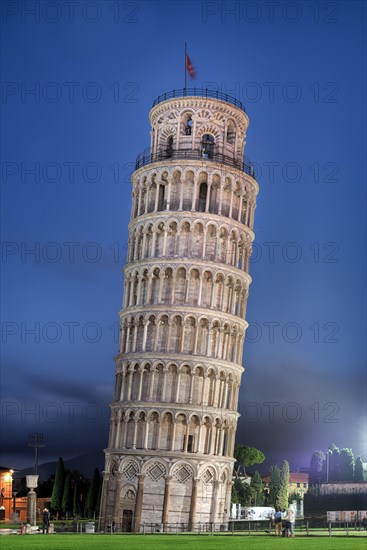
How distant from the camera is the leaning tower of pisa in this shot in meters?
71.4

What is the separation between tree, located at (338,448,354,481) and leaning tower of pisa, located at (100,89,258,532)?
48.5 m

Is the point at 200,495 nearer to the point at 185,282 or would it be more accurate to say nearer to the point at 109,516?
the point at 109,516

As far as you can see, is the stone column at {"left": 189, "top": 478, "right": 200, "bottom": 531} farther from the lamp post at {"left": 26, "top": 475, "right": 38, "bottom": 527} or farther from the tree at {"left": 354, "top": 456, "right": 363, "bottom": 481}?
the tree at {"left": 354, "top": 456, "right": 363, "bottom": 481}

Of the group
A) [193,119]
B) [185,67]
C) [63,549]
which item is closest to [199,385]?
[193,119]

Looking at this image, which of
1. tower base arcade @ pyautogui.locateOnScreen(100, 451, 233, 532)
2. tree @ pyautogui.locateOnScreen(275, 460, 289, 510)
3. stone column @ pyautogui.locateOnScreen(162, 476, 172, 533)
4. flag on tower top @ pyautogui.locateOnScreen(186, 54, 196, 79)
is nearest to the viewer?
stone column @ pyautogui.locateOnScreen(162, 476, 172, 533)

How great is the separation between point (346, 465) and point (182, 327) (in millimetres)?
57563

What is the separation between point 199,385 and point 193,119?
85.9 feet

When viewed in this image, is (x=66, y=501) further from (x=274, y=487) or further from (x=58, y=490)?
(x=274, y=487)

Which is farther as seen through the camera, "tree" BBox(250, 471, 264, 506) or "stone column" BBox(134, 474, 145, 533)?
"tree" BBox(250, 471, 264, 506)

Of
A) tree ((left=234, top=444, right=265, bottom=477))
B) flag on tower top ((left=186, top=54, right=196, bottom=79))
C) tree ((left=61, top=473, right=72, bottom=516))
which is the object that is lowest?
tree ((left=61, top=473, right=72, bottom=516))

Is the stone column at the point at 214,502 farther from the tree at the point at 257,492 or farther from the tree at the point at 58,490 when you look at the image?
the tree at the point at 257,492

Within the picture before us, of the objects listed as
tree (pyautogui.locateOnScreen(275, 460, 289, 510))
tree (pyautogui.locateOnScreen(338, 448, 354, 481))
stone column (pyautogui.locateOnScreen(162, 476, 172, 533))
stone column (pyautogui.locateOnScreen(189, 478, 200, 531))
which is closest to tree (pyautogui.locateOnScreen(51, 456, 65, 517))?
stone column (pyautogui.locateOnScreen(162, 476, 172, 533))

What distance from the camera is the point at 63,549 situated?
115 ft

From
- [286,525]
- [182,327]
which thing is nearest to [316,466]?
[182,327]
